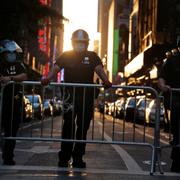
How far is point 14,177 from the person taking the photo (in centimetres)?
739

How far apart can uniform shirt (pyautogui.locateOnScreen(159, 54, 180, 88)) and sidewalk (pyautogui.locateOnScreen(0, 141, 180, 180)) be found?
1.30m

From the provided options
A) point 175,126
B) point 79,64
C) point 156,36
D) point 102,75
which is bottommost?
point 175,126

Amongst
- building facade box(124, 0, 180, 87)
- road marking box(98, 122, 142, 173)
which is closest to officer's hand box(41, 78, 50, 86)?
road marking box(98, 122, 142, 173)

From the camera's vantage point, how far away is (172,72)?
8602 millimetres

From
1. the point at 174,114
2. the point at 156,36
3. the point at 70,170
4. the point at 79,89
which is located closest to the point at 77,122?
the point at 79,89

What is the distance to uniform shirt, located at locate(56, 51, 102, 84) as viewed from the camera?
28.5 ft

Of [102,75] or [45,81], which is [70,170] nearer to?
[45,81]

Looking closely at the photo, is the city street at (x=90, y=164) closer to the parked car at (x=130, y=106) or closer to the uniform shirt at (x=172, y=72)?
the parked car at (x=130, y=106)

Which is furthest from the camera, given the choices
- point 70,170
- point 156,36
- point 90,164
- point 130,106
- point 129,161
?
point 156,36

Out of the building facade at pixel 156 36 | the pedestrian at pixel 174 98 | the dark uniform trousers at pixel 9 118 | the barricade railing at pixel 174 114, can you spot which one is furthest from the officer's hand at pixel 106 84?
the building facade at pixel 156 36

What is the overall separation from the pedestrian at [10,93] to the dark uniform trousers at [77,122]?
72 centimetres

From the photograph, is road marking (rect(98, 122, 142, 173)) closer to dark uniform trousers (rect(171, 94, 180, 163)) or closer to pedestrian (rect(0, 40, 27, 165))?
dark uniform trousers (rect(171, 94, 180, 163))

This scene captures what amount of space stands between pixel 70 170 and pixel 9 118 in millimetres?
1259

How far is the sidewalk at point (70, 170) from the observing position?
7612 mm
